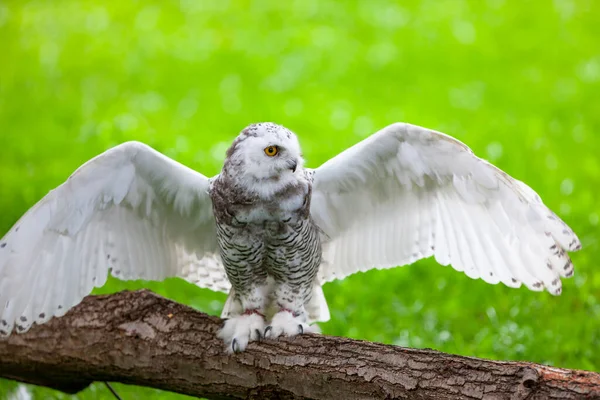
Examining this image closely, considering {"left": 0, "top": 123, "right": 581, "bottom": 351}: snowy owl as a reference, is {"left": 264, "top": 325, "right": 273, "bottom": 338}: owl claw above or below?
below

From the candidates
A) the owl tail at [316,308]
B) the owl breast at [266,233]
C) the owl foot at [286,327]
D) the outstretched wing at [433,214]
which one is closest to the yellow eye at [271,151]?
the owl breast at [266,233]

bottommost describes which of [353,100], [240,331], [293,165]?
[240,331]

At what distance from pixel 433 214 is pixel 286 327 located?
1002 mm

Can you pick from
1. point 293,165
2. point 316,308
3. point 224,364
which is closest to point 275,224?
point 293,165

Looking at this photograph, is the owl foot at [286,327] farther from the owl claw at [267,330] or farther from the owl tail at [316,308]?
the owl tail at [316,308]

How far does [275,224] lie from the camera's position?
3.81m

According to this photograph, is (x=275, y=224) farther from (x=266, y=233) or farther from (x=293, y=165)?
(x=293, y=165)

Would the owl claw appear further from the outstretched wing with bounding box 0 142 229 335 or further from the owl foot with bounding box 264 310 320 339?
the outstretched wing with bounding box 0 142 229 335

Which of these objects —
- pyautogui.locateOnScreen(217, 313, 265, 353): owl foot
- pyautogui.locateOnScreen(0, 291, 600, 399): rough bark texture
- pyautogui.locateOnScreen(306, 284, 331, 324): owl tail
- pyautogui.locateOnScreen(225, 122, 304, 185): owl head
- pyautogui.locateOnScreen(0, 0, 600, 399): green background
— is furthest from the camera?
pyautogui.locateOnScreen(0, 0, 600, 399): green background

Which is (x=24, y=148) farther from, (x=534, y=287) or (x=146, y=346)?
(x=534, y=287)

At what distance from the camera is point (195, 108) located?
9.44 metres

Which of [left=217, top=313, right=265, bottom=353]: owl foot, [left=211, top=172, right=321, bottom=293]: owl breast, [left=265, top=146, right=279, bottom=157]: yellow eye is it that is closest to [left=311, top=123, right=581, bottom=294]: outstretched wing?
[left=211, top=172, right=321, bottom=293]: owl breast

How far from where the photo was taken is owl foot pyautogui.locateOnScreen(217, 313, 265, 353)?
3875 millimetres

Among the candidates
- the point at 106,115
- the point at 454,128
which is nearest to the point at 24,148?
the point at 106,115
